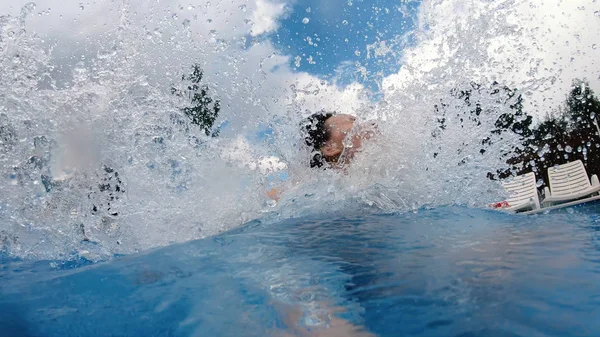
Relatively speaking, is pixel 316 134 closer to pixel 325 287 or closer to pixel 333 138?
pixel 333 138

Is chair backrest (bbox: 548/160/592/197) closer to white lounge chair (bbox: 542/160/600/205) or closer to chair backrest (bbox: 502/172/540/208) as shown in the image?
white lounge chair (bbox: 542/160/600/205)

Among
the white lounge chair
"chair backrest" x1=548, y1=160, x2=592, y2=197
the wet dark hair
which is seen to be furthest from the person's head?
"chair backrest" x1=548, y1=160, x2=592, y2=197

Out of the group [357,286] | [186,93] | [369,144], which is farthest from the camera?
[369,144]

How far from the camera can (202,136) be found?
3383 millimetres

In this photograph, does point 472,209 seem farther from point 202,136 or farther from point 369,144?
point 202,136

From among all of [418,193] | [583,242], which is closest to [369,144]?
[418,193]

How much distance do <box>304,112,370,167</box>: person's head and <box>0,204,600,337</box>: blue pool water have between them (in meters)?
1.43

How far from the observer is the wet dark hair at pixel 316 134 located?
3.89 meters

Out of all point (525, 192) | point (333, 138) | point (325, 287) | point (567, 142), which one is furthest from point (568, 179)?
point (325, 287)

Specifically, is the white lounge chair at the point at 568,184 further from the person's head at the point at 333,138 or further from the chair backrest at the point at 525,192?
the person's head at the point at 333,138

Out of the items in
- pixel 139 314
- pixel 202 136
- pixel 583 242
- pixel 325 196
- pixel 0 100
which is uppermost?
pixel 0 100

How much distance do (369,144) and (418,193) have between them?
0.61 m

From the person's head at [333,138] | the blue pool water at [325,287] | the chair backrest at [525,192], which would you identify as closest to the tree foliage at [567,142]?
the chair backrest at [525,192]

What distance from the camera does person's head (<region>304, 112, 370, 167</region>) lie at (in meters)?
3.79
